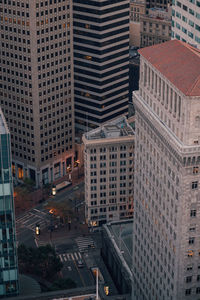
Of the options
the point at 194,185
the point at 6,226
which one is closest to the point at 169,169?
the point at 194,185

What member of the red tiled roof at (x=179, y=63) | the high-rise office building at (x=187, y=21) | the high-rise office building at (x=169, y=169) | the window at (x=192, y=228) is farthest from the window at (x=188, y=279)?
the high-rise office building at (x=187, y=21)

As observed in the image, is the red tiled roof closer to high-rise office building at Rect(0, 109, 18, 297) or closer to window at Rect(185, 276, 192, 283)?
high-rise office building at Rect(0, 109, 18, 297)

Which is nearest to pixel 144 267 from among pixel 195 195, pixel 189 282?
pixel 189 282

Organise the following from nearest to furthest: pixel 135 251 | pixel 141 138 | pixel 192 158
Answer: pixel 192 158
pixel 141 138
pixel 135 251

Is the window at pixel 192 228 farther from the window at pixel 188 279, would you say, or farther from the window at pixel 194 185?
the window at pixel 188 279

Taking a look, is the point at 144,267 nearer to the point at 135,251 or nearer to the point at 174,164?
the point at 135,251

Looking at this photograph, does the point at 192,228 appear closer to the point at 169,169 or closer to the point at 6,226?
the point at 169,169
